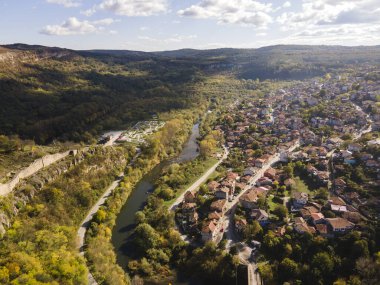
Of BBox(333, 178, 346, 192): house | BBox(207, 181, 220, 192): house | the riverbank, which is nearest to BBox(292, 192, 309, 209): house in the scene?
A: BBox(333, 178, 346, 192): house

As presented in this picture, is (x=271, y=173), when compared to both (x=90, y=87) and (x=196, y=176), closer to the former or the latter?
(x=196, y=176)

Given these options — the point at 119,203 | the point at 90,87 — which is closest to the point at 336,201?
the point at 119,203

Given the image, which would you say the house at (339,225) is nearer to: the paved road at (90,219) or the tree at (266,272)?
the tree at (266,272)

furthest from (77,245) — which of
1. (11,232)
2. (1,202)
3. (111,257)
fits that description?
(1,202)

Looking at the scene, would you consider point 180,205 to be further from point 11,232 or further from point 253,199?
point 11,232

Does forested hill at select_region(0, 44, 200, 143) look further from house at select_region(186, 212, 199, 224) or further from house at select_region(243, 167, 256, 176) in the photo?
house at select_region(186, 212, 199, 224)

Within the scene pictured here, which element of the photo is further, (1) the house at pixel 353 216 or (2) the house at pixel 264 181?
(2) the house at pixel 264 181

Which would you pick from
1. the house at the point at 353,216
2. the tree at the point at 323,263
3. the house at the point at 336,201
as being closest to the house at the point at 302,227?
the tree at the point at 323,263
